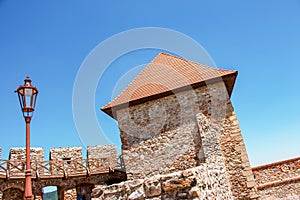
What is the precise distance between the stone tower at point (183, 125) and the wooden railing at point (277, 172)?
3753mm

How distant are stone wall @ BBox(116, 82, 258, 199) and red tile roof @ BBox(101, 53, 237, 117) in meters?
0.32

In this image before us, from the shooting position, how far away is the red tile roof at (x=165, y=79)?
32.0 ft

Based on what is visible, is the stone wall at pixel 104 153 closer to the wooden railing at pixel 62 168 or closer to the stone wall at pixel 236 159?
the wooden railing at pixel 62 168

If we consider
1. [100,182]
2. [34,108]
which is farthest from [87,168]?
[34,108]

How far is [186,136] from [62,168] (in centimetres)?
843

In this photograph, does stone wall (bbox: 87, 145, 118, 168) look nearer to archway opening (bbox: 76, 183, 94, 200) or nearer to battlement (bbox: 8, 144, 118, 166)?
battlement (bbox: 8, 144, 118, 166)

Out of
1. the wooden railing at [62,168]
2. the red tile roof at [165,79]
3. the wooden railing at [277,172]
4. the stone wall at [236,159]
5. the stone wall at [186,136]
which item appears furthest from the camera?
the wooden railing at [62,168]

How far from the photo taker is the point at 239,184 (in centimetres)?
838

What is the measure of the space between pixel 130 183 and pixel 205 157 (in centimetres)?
526

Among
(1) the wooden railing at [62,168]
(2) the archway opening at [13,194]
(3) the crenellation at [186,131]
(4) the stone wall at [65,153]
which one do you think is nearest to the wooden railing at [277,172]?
(3) the crenellation at [186,131]

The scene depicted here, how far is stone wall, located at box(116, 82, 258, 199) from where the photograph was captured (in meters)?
8.66

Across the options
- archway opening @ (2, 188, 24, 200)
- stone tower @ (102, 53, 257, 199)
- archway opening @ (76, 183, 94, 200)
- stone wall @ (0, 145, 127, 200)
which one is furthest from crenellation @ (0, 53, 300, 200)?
archway opening @ (76, 183, 94, 200)

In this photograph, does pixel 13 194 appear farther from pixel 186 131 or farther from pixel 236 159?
pixel 236 159

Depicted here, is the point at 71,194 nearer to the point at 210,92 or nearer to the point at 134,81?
the point at 134,81
